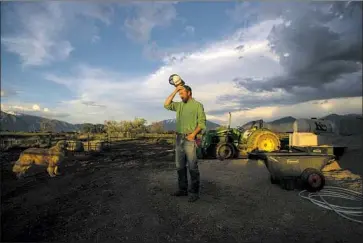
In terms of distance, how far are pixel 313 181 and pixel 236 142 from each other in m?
7.55

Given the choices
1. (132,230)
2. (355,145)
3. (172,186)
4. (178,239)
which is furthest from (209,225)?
(355,145)

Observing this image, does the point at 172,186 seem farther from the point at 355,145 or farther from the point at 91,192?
the point at 355,145

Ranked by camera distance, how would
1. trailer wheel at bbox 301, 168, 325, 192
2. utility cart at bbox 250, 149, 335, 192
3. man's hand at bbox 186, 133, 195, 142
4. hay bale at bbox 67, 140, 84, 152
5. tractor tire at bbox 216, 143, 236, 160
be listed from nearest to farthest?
man's hand at bbox 186, 133, 195, 142
trailer wheel at bbox 301, 168, 325, 192
utility cart at bbox 250, 149, 335, 192
tractor tire at bbox 216, 143, 236, 160
hay bale at bbox 67, 140, 84, 152

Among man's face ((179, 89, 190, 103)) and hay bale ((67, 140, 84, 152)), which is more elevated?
man's face ((179, 89, 190, 103))

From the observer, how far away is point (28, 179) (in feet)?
25.8

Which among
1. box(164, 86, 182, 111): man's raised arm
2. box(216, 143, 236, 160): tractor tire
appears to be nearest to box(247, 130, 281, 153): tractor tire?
box(216, 143, 236, 160): tractor tire

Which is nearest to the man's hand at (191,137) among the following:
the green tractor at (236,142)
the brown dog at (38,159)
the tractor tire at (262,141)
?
the brown dog at (38,159)

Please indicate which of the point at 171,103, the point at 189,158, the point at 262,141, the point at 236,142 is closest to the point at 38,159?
the point at 171,103

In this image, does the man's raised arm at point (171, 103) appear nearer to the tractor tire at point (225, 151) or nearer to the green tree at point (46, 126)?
the tractor tire at point (225, 151)

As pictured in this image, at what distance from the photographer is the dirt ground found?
3.67 meters

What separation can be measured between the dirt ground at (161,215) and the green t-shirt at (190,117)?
1250mm

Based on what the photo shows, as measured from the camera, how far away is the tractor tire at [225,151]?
12.6m

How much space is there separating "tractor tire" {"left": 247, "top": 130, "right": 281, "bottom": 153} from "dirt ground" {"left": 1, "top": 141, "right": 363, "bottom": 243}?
20.1ft

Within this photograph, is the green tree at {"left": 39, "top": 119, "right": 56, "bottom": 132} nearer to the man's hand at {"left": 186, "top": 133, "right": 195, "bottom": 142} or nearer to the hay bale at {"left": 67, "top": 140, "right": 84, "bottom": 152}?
the hay bale at {"left": 67, "top": 140, "right": 84, "bottom": 152}
